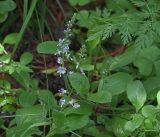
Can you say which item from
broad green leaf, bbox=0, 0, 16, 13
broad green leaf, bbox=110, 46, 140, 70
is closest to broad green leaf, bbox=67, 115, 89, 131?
broad green leaf, bbox=110, 46, 140, 70

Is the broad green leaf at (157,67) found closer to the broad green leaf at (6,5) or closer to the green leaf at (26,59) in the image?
the green leaf at (26,59)

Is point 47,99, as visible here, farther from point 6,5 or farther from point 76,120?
point 6,5

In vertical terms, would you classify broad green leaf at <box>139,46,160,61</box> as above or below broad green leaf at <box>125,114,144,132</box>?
above

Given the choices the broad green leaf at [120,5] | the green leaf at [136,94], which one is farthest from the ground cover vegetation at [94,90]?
the broad green leaf at [120,5]

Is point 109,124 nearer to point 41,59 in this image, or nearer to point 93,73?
point 93,73

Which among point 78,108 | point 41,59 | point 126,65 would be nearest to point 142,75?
point 126,65

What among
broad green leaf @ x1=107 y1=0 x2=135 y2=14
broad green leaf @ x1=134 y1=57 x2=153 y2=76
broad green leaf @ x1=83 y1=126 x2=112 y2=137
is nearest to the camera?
broad green leaf @ x1=83 y1=126 x2=112 y2=137

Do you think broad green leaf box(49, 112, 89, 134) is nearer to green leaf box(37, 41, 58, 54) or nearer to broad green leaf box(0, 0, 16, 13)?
green leaf box(37, 41, 58, 54)
